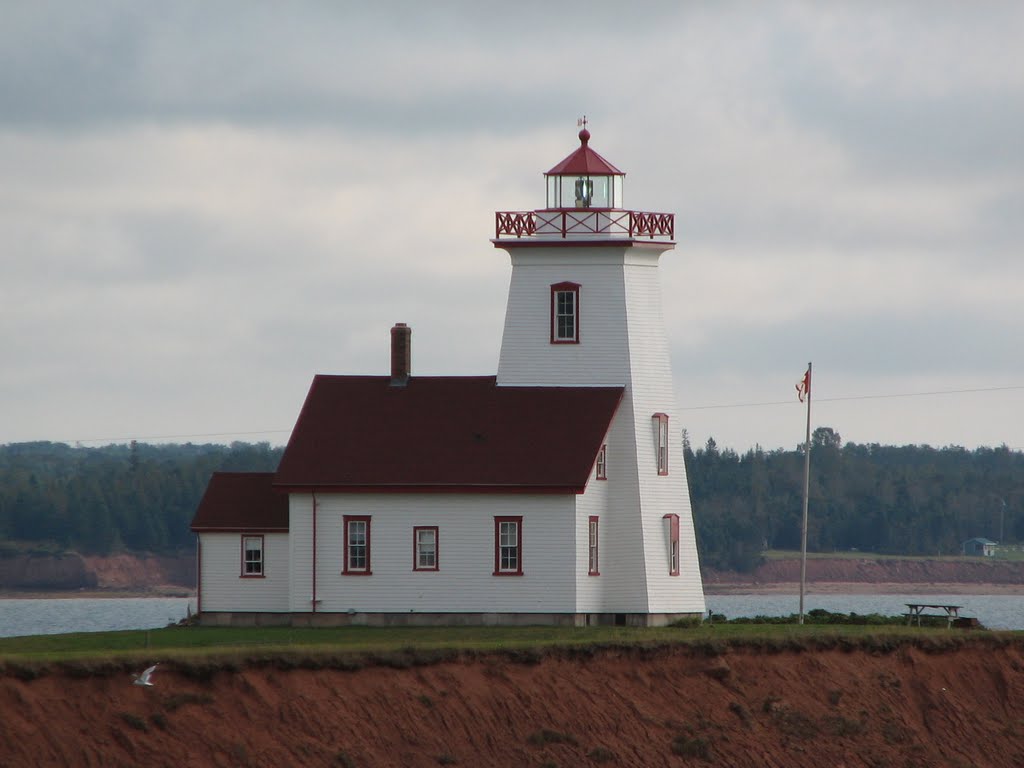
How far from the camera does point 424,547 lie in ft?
171

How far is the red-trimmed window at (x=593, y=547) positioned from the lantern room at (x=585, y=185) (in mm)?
8055

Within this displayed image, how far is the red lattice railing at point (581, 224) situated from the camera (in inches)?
2122

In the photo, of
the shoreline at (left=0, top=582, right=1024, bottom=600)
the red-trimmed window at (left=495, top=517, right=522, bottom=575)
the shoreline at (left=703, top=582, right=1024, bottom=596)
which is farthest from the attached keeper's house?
the shoreline at (left=703, top=582, right=1024, bottom=596)

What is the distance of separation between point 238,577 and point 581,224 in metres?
12.1

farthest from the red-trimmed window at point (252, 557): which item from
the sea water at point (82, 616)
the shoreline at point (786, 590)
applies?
the shoreline at point (786, 590)

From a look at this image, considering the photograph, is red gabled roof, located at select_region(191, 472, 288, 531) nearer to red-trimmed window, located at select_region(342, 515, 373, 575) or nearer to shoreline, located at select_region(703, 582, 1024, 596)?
red-trimmed window, located at select_region(342, 515, 373, 575)

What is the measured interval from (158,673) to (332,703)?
3249mm

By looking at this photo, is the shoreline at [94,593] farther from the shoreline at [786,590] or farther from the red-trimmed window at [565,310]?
the red-trimmed window at [565,310]

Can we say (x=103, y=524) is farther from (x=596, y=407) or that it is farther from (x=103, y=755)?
(x=103, y=755)

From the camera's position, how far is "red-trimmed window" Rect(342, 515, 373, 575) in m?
52.4

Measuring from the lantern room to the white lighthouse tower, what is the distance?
10 cm

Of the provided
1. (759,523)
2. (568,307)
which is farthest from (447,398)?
(759,523)

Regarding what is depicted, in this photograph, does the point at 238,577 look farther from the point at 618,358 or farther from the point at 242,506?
the point at 618,358

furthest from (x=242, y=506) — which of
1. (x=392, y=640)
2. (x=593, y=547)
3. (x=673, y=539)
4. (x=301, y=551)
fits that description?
(x=673, y=539)
